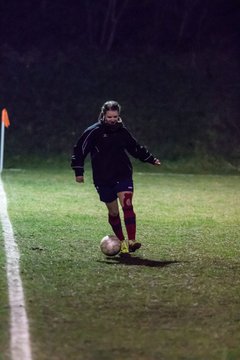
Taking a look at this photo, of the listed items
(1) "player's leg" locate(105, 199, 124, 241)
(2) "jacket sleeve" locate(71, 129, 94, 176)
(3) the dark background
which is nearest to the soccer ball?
(1) "player's leg" locate(105, 199, 124, 241)

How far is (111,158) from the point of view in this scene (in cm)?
897

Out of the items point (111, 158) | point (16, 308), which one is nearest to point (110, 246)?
point (111, 158)

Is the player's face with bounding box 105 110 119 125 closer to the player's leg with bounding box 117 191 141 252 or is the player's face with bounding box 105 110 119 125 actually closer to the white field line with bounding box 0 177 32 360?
the player's leg with bounding box 117 191 141 252

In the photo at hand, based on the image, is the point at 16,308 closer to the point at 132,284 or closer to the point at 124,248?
the point at 132,284

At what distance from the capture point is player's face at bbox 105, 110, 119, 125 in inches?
344

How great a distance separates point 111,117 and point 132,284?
240 centimetres

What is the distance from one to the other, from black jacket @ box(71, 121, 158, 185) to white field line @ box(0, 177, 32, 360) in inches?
53.9

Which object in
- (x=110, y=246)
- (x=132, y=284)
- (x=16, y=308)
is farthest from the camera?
(x=110, y=246)

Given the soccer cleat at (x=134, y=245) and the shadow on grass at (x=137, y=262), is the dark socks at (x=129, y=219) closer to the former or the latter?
the soccer cleat at (x=134, y=245)

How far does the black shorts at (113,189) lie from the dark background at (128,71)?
15461 mm

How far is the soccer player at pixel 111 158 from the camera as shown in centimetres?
889

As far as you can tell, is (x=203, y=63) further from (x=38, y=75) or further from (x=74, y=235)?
(x=74, y=235)

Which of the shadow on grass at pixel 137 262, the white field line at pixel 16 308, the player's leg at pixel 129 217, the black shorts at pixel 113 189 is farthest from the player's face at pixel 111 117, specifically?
the white field line at pixel 16 308

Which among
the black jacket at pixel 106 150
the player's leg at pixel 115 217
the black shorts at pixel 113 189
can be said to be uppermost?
the black jacket at pixel 106 150
